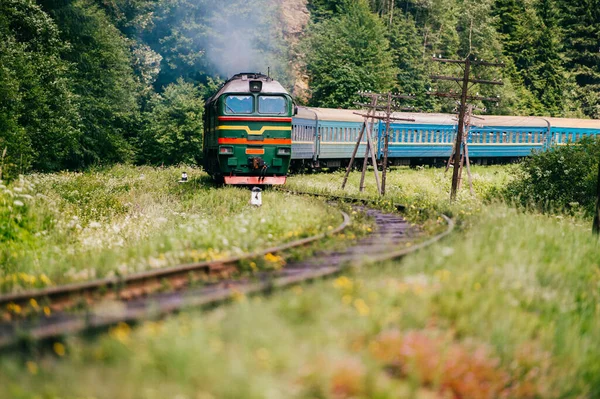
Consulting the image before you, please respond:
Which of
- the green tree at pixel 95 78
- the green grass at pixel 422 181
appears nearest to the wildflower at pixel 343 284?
the green grass at pixel 422 181

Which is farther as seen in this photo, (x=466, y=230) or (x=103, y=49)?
(x=103, y=49)

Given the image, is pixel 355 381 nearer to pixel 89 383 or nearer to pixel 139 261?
pixel 89 383

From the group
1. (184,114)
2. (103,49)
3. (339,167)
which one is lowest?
(339,167)

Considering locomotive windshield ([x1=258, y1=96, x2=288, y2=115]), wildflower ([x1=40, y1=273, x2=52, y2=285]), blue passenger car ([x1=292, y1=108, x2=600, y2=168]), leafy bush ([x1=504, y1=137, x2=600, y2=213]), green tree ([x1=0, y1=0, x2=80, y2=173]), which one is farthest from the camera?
blue passenger car ([x1=292, y1=108, x2=600, y2=168])

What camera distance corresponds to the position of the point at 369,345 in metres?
5.29

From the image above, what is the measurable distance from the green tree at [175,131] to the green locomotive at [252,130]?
21.9 meters

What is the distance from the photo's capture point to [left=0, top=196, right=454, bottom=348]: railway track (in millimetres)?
5371

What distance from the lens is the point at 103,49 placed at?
38469mm

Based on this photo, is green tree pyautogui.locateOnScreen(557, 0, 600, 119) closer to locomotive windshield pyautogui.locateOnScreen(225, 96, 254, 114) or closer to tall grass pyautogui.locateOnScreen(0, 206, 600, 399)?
locomotive windshield pyautogui.locateOnScreen(225, 96, 254, 114)

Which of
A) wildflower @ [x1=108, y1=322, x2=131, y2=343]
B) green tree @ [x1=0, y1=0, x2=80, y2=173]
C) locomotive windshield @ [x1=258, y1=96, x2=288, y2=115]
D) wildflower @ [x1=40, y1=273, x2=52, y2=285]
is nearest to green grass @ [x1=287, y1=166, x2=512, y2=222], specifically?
locomotive windshield @ [x1=258, y1=96, x2=288, y2=115]

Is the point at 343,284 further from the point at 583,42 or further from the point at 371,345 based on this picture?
the point at 583,42

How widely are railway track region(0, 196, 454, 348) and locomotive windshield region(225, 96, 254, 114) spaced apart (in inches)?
445

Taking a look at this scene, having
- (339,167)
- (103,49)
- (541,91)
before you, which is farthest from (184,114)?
(541,91)

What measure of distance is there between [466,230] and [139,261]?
532 centimetres
